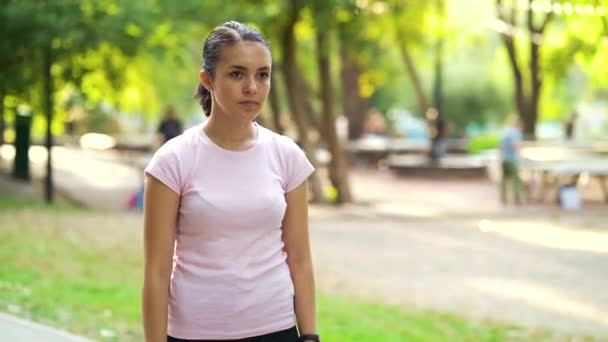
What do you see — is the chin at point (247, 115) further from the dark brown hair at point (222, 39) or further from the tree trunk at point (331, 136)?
the tree trunk at point (331, 136)

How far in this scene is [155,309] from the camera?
332 centimetres

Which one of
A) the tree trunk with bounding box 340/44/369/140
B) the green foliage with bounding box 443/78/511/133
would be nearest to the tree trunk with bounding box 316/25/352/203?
the tree trunk with bounding box 340/44/369/140

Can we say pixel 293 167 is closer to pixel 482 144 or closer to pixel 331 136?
pixel 331 136

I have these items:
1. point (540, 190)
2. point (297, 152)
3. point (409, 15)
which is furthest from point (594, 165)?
point (297, 152)

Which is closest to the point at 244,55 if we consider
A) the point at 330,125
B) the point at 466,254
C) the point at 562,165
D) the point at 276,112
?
the point at 466,254

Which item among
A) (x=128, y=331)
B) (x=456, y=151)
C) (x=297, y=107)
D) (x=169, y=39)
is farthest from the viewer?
(x=456, y=151)

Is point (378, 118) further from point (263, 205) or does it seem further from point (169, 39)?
point (263, 205)

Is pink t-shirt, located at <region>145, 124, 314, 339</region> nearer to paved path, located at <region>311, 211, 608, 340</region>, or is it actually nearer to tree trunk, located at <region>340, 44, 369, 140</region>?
paved path, located at <region>311, 211, 608, 340</region>

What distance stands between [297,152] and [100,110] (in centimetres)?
5294

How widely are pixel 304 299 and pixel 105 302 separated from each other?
595 centimetres

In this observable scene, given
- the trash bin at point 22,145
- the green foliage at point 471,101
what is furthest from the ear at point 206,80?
the green foliage at point 471,101

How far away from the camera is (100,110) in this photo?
2189 inches

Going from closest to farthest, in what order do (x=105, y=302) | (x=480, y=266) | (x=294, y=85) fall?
(x=105, y=302) < (x=480, y=266) < (x=294, y=85)

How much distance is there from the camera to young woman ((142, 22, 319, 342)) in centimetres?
330
